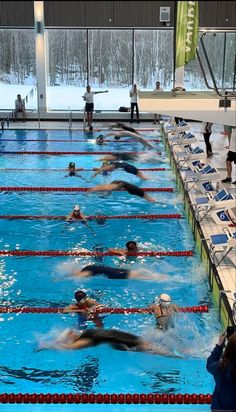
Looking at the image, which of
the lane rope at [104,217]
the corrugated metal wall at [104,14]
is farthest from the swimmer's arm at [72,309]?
the corrugated metal wall at [104,14]

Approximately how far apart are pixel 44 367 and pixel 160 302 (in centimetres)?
132

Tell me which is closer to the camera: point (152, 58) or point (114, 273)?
point (114, 273)

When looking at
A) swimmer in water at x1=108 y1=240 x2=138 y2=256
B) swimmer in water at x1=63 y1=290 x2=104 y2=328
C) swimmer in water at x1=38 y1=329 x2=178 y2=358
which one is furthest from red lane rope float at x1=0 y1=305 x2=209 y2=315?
swimmer in water at x1=108 y1=240 x2=138 y2=256

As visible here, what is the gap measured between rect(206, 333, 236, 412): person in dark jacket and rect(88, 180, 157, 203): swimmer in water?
249 inches

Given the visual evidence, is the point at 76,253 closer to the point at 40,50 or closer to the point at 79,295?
the point at 79,295

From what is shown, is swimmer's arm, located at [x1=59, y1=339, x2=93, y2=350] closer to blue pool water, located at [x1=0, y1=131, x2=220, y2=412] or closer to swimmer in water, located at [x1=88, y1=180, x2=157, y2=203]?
blue pool water, located at [x1=0, y1=131, x2=220, y2=412]

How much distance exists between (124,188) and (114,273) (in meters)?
3.08

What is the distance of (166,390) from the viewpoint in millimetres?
4938

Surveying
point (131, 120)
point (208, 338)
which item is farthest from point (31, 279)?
point (131, 120)

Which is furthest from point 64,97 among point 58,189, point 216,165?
point 58,189

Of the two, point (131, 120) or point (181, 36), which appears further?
point (131, 120)

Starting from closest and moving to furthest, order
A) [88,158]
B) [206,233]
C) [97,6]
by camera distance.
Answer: [206,233] → [88,158] → [97,6]

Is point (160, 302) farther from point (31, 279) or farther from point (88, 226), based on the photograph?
point (88, 226)

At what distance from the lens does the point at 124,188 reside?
9812 mm
